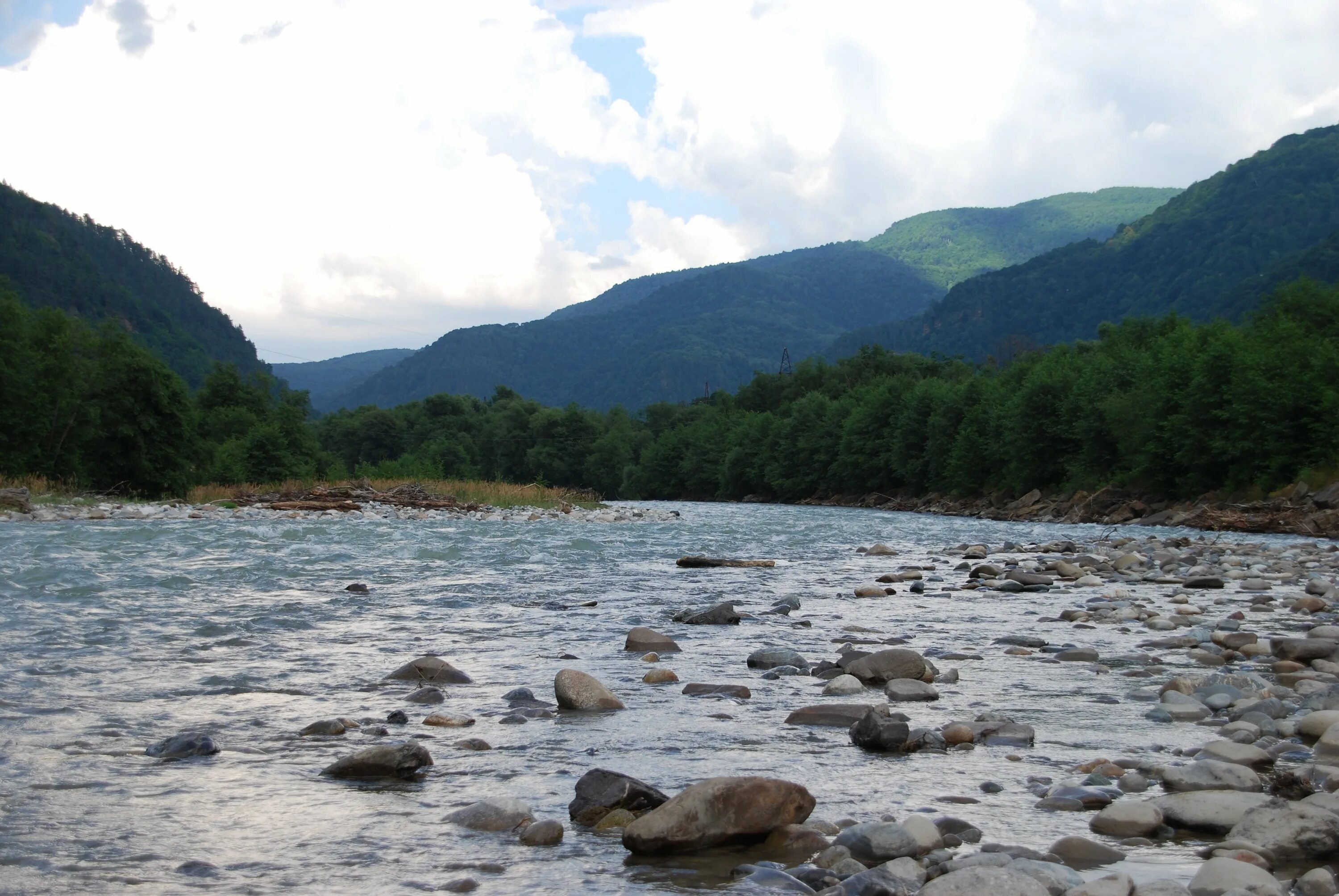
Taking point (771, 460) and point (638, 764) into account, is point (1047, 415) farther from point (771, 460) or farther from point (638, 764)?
point (638, 764)

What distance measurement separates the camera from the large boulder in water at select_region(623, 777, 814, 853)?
4.21 meters

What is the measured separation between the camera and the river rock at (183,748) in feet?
17.8

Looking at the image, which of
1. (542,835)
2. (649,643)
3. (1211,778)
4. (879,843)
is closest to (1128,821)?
(1211,778)

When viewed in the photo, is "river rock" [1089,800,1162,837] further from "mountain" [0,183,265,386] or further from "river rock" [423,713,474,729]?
"mountain" [0,183,265,386]

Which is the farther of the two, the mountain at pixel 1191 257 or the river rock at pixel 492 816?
the mountain at pixel 1191 257

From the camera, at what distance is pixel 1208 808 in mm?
4445

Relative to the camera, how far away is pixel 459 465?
108562 mm

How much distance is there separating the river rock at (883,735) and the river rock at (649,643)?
343cm

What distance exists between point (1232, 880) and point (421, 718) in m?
4.61

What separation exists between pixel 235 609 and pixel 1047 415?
5468cm

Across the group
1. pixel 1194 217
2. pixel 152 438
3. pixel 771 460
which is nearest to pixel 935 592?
pixel 152 438

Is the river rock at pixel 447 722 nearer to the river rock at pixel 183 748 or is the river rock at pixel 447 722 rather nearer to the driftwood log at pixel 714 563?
the river rock at pixel 183 748

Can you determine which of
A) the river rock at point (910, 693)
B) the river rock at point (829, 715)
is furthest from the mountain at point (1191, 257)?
the river rock at point (829, 715)

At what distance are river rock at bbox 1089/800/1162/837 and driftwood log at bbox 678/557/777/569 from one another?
13.9m
